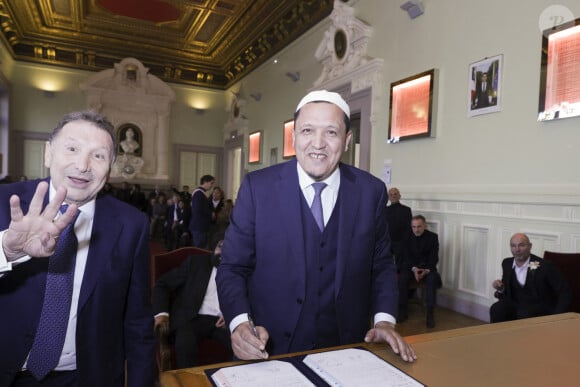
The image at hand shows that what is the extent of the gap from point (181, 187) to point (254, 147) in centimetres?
429

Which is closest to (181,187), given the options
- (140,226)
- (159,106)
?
(159,106)

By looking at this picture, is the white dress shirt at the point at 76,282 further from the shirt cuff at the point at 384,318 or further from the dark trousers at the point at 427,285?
the dark trousers at the point at 427,285

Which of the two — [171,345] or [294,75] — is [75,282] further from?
[294,75]

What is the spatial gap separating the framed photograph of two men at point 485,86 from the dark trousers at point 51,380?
176 inches

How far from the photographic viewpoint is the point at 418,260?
4.70 metres

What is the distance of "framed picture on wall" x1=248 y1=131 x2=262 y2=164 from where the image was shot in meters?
10.7

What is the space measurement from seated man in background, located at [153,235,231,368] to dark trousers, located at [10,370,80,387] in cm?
125

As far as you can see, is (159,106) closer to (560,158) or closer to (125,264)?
(560,158)

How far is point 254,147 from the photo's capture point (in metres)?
11.0

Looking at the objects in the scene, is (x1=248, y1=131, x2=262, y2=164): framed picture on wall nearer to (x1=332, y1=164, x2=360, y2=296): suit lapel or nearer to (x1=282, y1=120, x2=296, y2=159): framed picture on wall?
(x1=282, y1=120, x2=296, y2=159): framed picture on wall

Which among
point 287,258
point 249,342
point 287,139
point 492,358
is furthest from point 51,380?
point 287,139

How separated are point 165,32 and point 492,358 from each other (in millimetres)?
12667

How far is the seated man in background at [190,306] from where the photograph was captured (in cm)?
259

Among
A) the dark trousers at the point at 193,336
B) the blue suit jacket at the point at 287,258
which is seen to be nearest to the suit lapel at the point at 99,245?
the blue suit jacket at the point at 287,258
